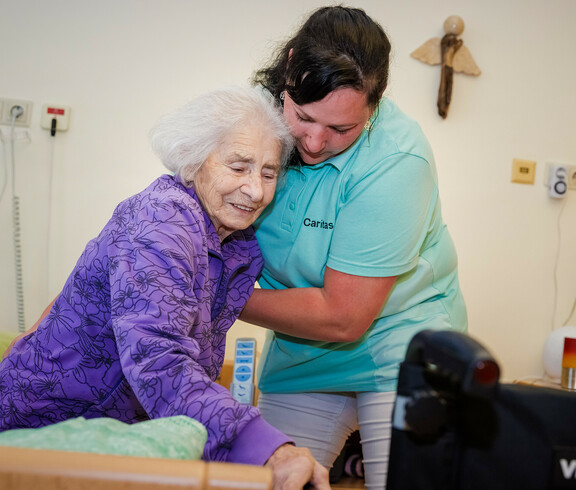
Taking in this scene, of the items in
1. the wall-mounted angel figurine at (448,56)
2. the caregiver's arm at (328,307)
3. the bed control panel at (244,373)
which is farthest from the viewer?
the wall-mounted angel figurine at (448,56)

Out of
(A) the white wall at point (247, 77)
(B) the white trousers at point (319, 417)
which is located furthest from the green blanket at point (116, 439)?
(A) the white wall at point (247, 77)

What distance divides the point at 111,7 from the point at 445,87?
1.40 meters

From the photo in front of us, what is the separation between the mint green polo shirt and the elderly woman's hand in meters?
0.49

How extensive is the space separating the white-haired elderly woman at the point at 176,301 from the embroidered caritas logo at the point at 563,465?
29 centimetres

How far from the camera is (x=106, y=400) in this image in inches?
40.8

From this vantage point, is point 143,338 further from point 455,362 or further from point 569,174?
point 569,174

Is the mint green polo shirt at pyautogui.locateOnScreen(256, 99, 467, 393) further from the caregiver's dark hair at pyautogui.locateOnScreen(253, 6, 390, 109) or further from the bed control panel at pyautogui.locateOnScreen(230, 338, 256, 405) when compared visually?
the bed control panel at pyautogui.locateOnScreen(230, 338, 256, 405)

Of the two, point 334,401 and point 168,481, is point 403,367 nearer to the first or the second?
point 168,481

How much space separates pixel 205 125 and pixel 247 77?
1.48 metres

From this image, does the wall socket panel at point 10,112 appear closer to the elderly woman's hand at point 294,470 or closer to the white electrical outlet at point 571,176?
the elderly woman's hand at point 294,470

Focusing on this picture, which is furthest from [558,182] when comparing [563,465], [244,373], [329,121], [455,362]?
[455,362]

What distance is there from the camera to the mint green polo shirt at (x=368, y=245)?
48.6 inches

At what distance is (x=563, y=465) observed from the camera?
0.68 meters

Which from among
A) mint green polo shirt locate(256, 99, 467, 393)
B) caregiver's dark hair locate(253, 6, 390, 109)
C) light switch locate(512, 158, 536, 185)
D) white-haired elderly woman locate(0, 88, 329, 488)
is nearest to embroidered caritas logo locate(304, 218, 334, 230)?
mint green polo shirt locate(256, 99, 467, 393)
